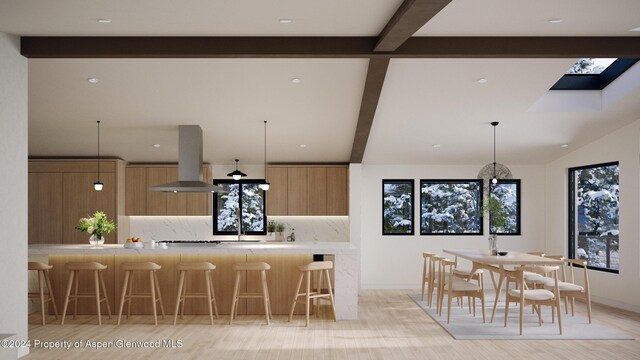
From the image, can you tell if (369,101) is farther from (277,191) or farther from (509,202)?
(509,202)

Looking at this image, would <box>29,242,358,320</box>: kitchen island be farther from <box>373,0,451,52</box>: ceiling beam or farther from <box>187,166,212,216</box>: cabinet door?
<box>373,0,451,52</box>: ceiling beam

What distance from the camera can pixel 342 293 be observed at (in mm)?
7559

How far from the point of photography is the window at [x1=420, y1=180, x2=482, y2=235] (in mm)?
10785

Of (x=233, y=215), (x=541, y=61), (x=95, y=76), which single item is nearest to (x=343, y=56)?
(x=541, y=61)

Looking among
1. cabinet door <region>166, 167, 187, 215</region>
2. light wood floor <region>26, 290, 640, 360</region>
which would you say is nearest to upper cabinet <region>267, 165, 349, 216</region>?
cabinet door <region>166, 167, 187, 215</region>

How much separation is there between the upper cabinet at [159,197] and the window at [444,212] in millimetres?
3827

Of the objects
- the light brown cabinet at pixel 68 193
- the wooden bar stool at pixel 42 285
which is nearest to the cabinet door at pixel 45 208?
the light brown cabinet at pixel 68 193

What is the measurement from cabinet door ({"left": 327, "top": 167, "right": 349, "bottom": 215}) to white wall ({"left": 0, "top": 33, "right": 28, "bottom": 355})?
548cm

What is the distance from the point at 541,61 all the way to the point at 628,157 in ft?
8.61

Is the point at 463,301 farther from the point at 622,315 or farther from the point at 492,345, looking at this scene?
the point at 492,345

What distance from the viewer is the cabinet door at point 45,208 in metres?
9.89

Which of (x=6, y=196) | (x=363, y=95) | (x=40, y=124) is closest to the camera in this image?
(x=6, y=196)

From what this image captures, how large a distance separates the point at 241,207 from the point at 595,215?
19.2ft

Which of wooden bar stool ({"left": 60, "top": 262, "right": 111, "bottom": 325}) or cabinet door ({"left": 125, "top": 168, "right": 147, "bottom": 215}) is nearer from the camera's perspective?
wooden bar stool ({"left": 60, "top": 262, "right": 111, "bottom": 325})
